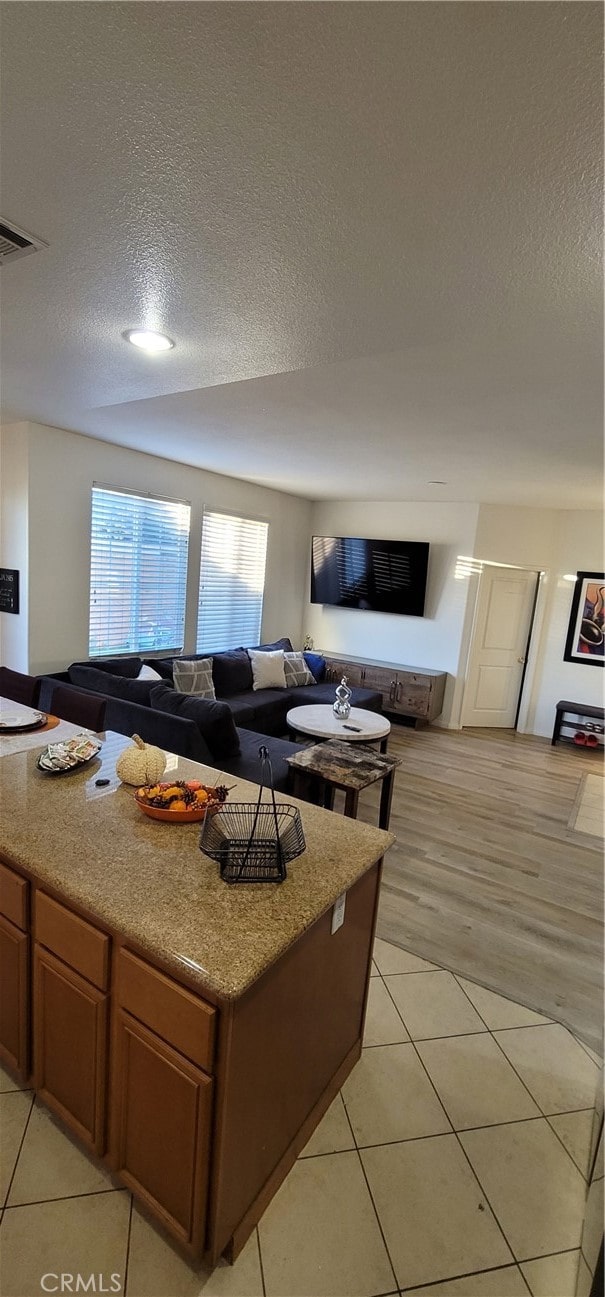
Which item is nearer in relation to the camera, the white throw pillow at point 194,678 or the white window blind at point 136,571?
the white window blind at point 136,571

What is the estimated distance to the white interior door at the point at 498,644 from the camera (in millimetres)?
6137

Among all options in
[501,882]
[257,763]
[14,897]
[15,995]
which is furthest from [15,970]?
[501,882]

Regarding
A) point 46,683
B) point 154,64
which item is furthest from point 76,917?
point 46,683

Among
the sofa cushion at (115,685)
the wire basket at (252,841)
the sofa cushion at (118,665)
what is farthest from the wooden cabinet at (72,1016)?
the sofa cushion at (118,665)

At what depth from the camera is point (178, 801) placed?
1.65 metres

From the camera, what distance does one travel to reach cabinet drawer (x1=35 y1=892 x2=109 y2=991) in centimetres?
129

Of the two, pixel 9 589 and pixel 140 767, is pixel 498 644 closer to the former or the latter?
pixel 9 589

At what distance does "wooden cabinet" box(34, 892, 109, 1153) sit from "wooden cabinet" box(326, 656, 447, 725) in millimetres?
4915

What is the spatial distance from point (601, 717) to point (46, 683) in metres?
5.30

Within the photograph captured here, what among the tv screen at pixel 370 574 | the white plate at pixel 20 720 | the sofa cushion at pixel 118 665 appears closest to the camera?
the white plate at pixel 20 720

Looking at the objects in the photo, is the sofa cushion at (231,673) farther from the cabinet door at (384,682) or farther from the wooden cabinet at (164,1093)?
the wooden cabinet at (164,1093)

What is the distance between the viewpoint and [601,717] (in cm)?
563

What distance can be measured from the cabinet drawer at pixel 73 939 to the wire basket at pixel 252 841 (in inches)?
12.7

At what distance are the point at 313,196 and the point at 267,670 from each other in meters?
4.50
